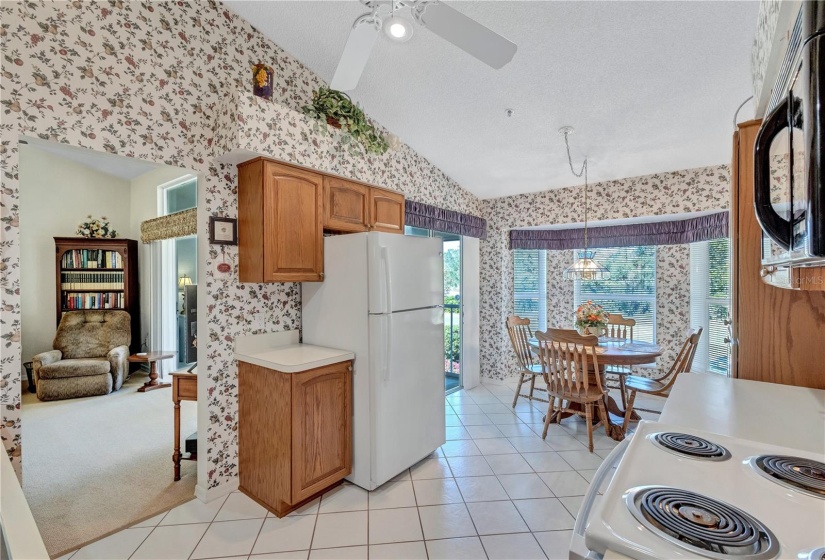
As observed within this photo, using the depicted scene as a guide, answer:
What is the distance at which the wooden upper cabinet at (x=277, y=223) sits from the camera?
2.40 metres

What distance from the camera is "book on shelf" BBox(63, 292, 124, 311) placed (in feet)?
16.5

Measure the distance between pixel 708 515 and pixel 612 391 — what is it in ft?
14.5

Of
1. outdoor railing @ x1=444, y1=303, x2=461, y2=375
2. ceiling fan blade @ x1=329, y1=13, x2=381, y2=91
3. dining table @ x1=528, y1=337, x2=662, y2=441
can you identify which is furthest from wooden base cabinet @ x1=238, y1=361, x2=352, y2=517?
outdoor railing @ x1=444, y1=303, x2=461, y2=375

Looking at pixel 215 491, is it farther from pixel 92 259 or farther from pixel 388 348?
pixel 92 259

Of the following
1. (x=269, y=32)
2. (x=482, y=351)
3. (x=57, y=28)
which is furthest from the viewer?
(x=482, y=351)

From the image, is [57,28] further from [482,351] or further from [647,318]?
[647,318]

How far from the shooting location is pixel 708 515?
27.8 inches

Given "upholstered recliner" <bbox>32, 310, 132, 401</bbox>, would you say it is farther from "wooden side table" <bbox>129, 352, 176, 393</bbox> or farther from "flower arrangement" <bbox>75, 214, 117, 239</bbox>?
"flower arrangement" <bbox>75, 214, 117, 239</bbox>

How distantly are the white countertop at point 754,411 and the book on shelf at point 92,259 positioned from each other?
6.44 meters

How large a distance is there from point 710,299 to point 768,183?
4472mm

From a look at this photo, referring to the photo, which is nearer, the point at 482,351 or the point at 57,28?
the point at 57,28

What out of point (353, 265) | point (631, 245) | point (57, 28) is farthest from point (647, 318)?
point (57, 28)

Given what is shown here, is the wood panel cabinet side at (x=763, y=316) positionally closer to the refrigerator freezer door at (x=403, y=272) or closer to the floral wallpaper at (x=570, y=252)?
the refrigerator freezer door at (x=403, y=272)

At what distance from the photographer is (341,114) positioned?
2824 millimetres
